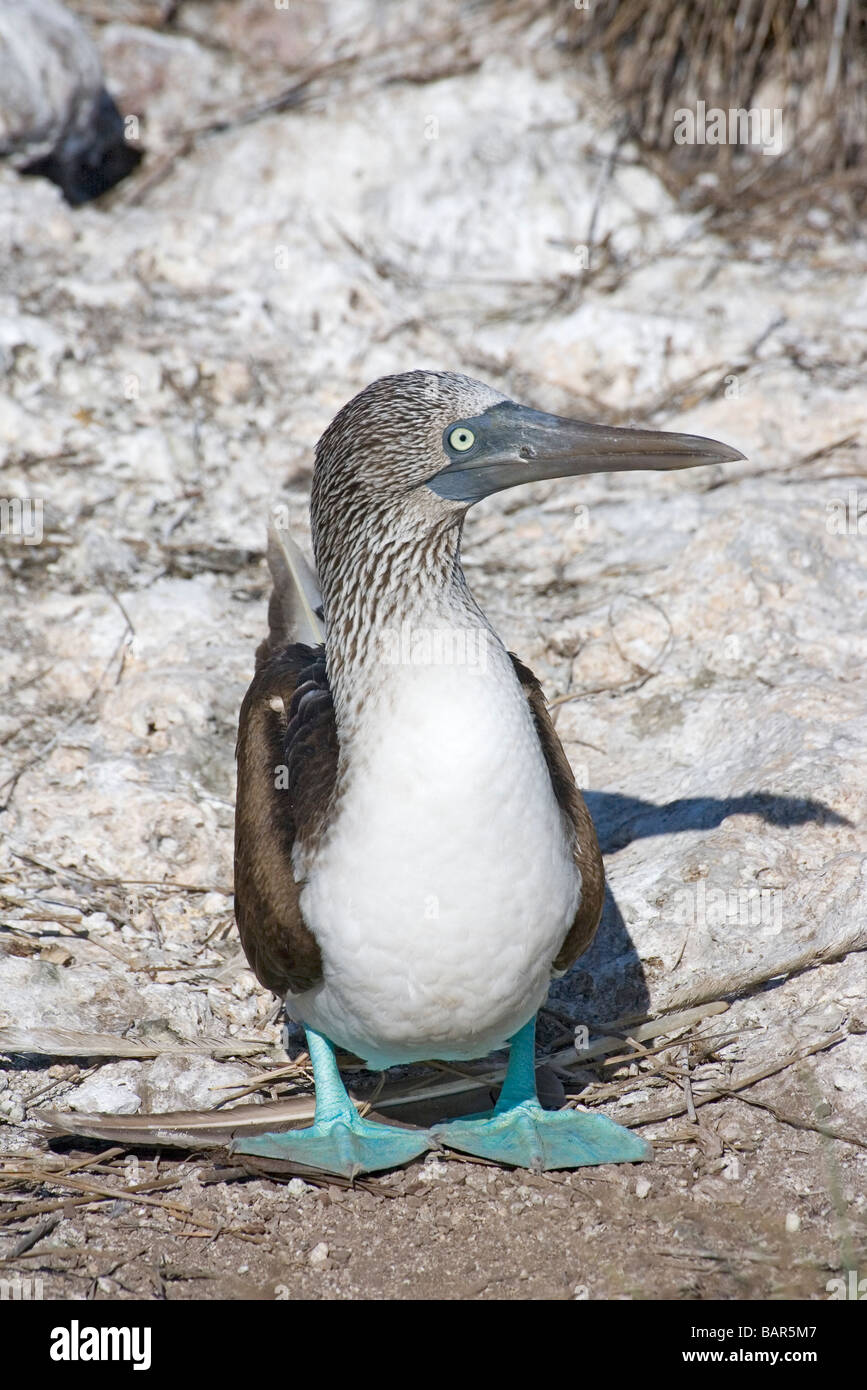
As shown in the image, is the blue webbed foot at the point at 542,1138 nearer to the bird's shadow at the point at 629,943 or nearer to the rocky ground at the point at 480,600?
the rocky ground at the point at 480,600

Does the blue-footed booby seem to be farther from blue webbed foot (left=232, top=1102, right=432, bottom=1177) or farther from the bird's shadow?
the bird's shadow

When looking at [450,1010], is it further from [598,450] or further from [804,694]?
[804,694]

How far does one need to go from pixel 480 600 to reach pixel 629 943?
7.23 feet

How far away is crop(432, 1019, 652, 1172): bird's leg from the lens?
3.94 meters

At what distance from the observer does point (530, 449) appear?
3.74 m

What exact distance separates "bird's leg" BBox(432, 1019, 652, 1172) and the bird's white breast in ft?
1.62

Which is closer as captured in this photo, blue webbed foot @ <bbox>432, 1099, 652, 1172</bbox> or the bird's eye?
the bird's eye

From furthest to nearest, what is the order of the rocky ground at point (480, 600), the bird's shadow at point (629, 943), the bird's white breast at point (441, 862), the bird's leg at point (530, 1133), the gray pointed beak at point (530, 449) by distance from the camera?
the bird's shadow at point (629, 943) < the bird's leg at point (530, 1133) < the rocky ground at point (480, 600) < the gray pointed beak at point (530, 449) < the bird's white breast at point (441, 862)

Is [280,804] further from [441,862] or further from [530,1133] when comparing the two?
[530,1133]

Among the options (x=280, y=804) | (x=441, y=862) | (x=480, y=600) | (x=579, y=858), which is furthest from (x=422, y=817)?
(x=480, y=600)

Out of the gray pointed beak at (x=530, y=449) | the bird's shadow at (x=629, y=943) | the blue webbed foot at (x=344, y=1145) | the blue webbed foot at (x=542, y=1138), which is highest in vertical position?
the gray pointed beak at (x=530, y=449)

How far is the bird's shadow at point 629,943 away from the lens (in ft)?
15.3

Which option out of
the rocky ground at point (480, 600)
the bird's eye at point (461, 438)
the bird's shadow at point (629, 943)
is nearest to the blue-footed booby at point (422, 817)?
the bird's eye at point (461, 438)

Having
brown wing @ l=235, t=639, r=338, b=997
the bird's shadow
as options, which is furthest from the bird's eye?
the bird's shadow
